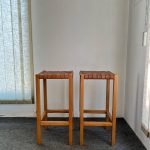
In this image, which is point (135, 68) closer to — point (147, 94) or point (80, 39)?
point (147, 94)

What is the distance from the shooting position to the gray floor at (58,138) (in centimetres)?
162

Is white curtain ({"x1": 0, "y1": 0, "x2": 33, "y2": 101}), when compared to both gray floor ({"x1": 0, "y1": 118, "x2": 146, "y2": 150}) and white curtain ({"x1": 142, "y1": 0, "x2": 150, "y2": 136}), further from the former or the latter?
white curtain ({"x1": 142, "y1": 0, "x2": 150, "y2": 136})

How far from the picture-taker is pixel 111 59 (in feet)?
7.19

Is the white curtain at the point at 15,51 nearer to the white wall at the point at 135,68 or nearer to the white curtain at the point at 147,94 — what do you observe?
the white wall at the point at 135,68

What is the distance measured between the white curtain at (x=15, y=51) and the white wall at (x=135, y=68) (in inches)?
50.1

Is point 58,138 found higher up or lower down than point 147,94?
lower down

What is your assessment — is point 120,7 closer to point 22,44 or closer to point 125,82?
point 125,82

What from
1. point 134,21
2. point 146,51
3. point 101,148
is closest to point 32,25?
point 134,21

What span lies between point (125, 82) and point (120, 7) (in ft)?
3.16

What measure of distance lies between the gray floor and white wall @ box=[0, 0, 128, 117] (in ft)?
1.43

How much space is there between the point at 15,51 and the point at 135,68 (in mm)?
1504

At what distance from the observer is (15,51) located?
2176 mm

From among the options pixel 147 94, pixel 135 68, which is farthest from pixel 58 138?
pixel 135 68

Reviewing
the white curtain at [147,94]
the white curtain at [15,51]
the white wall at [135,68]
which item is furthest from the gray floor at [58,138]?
the white curtain at [15,51]
